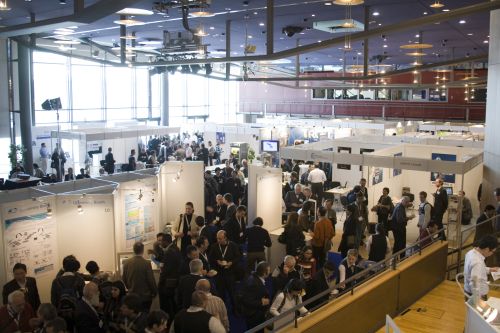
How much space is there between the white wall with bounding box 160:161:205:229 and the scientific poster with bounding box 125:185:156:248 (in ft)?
4.18

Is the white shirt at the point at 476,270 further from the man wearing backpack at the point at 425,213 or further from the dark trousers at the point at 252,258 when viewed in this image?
the man wearing backpack at the point at 425,213

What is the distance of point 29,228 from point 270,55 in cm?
535

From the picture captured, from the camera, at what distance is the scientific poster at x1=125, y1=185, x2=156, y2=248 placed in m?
8.48

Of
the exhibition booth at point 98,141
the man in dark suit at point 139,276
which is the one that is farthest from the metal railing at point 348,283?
the exhibition booth at point 98,141

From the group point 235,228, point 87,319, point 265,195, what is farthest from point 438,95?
point 87,319

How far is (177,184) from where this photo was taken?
10.2m

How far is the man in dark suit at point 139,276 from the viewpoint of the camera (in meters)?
5.88

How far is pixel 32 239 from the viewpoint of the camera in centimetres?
698

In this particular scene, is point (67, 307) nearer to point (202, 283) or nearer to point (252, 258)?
point (202, 283)

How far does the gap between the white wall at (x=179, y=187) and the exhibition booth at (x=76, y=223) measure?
754 mm

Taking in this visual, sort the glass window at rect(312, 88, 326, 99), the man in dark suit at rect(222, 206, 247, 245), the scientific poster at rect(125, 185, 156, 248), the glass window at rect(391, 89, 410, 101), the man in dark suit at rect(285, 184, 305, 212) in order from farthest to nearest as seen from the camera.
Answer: the glass window at rect(312, 88, 326, 99), the glass window at rect(391, 89, 410, 101), the man in dark suit at rect(285, 184, 305, 212), the scientific poster at rect(125, 185, 156, 248), the man in dark suit at rect(222, 206, 247, 245)

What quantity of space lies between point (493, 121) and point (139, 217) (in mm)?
7356

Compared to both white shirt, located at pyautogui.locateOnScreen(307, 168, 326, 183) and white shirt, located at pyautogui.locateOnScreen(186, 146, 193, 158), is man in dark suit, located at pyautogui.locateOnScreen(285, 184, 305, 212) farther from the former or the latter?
white shirt, located at pyautogui.locateOnScreen(186, 146, 193, 158)

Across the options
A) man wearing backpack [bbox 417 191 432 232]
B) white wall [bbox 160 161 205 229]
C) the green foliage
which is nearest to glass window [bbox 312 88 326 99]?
the green foliage
